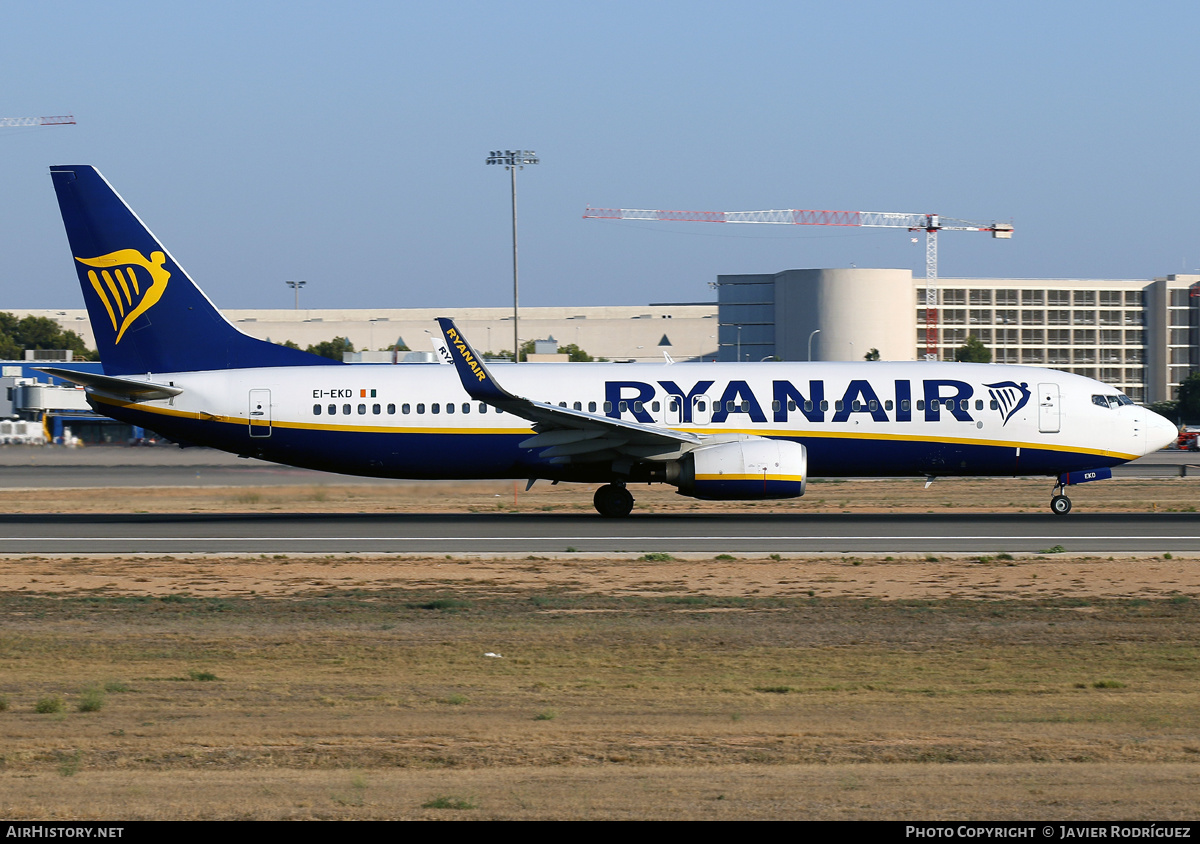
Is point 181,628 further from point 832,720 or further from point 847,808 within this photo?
point 847,808

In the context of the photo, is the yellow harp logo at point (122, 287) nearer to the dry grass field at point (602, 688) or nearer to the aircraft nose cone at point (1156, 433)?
the dry grass field at point (602, 688)

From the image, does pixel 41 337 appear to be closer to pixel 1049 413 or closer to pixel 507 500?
pixel 507 500

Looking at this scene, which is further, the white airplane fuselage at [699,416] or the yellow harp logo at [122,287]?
the yellow harp logo at [122,287]

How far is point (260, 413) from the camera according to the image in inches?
1229

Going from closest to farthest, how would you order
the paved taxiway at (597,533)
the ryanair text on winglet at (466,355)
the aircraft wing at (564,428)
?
the paved taxiway at (597,533)
the ryanair text on winglet at (466,355)
the aircraft wing at (564,428)

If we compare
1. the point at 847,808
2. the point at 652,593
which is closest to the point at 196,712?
the point at 847,808

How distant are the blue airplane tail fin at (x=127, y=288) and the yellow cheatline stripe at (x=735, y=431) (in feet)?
4.13

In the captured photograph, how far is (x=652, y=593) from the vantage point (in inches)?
745

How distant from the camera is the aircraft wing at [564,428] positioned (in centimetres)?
2848

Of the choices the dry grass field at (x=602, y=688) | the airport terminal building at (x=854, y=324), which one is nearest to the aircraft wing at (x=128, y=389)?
the dry grass field at (x=602, y=688)

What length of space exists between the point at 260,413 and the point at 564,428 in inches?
307

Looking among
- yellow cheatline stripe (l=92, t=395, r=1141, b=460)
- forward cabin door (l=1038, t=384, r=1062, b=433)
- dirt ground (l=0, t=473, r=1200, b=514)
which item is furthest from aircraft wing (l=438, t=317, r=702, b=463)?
forward cabin door (l=1038, t=384, r=1062, b=433)
